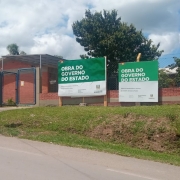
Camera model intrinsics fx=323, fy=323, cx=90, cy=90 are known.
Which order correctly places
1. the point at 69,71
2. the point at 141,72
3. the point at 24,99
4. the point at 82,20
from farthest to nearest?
the point at 82,20 → the point at 24,99 → the point at 69,71 → the point at 141,72

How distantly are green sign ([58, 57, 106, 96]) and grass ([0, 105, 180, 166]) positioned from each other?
120 inches

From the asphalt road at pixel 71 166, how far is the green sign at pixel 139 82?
753cm

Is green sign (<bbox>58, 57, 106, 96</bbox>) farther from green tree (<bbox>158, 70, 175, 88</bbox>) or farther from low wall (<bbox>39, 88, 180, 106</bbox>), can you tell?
green tree (<bbox>158, 70, 175, 88</bbox>)

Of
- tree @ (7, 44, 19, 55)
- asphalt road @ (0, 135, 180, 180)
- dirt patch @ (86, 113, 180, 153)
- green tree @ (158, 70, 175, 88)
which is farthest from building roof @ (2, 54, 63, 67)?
asphalt road @ (0, 135, 180, 180)

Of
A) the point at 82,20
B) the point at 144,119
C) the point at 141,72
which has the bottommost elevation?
the point at 144,119

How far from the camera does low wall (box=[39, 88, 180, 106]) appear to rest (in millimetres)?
16428

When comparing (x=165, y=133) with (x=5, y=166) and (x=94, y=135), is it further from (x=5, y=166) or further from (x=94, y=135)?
(x=5, y=166)

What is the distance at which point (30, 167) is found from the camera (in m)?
7.19

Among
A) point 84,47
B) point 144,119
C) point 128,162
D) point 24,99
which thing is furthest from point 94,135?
point 84,47

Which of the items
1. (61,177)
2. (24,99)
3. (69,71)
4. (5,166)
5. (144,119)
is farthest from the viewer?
(24,99)

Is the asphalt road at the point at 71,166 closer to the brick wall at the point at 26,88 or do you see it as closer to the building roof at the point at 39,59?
the brick wall at the point at 26,88

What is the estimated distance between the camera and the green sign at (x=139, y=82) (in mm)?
16641

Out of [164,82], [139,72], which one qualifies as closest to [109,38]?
[164,82]

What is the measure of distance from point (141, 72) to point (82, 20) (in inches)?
506
